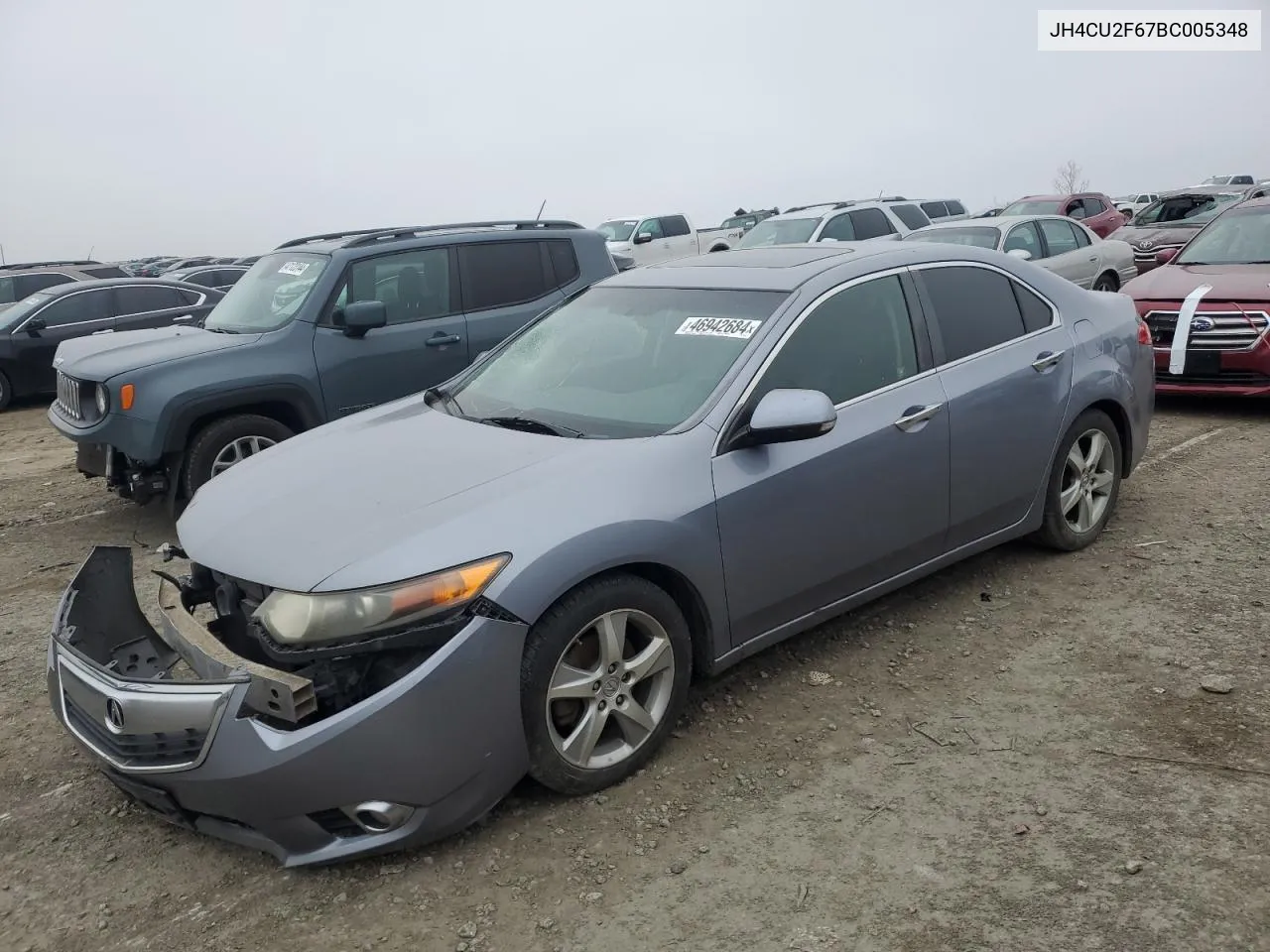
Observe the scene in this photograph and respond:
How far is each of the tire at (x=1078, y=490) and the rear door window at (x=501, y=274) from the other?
4083mm

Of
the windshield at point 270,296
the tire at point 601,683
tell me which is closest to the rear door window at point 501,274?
the windshield at point 270,296

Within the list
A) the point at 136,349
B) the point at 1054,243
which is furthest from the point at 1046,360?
the point at 1054,243

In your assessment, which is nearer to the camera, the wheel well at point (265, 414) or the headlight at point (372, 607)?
the headlight at point (372, 607)

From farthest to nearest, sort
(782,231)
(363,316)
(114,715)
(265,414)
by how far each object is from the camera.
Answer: (782,231) → (265,414) → (363,316) → (114,715)

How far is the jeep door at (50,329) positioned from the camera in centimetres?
1274

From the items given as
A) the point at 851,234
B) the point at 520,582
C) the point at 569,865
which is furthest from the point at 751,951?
the point at 851,234

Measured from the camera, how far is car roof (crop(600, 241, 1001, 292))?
4.12 metres

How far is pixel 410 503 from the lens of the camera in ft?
10.4

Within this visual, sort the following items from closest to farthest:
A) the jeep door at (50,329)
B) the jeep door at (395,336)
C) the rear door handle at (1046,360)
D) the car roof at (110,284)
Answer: the rear door handle at (1046,360) < the jeep door at (395,336) < the jeep door at (50,329) < the car roof at (110,284)

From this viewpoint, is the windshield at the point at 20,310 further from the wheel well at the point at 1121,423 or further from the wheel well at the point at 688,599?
the wheel well at the point at 1121,423

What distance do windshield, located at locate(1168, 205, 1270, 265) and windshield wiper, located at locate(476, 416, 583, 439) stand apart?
7.15m

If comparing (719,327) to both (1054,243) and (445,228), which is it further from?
(1054,243)

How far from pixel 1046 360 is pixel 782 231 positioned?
10.4 meters

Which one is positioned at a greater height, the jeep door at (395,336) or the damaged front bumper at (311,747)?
the jeep door at (395,336)
